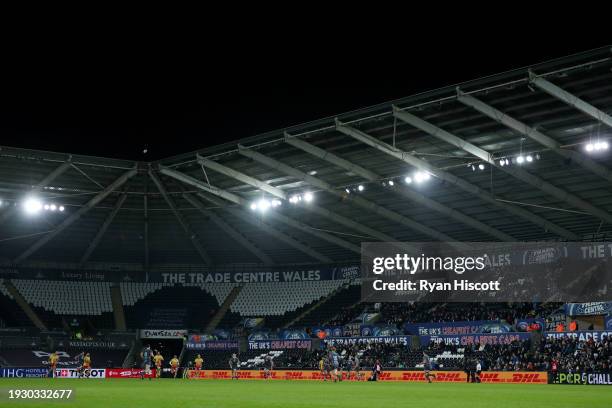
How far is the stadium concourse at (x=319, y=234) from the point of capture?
4031cm

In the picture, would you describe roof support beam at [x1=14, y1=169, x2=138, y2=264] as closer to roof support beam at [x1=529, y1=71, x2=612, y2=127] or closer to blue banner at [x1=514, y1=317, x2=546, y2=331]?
blue banner at [x1=514, y1=317, x2=546, y2=331]

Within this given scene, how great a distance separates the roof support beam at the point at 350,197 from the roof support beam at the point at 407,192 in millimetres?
2863

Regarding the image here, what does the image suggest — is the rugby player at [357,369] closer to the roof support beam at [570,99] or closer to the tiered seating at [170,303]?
the tiered seating at [170,303]

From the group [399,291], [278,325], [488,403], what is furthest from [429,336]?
[488,403]

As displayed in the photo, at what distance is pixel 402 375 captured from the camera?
5053 centimetres

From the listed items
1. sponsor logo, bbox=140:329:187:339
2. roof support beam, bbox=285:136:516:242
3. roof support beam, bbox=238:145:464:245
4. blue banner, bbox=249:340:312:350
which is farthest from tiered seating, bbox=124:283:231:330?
roof support beam, bbox=285:136:516:242

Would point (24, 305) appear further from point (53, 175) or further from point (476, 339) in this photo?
point (476, 339)

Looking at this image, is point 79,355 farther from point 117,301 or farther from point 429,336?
point 429,336

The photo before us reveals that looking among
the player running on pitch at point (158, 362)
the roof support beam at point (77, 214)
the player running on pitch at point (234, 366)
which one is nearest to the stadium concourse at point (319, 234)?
the roof support beam at point (77, 214)

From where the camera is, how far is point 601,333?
44.0 metres

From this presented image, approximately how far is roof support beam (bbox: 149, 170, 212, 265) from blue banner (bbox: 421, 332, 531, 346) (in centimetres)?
2049

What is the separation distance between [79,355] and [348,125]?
114 feet

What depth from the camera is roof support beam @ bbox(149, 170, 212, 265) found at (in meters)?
55.4

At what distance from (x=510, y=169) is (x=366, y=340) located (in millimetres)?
20170
